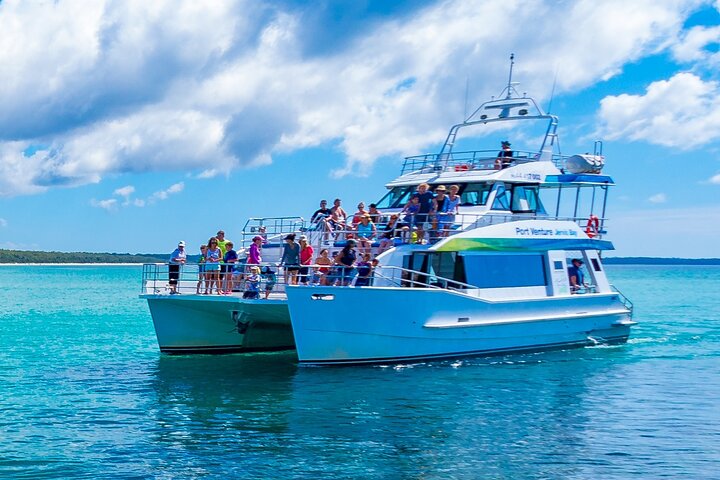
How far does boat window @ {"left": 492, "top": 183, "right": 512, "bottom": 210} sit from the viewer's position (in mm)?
21906

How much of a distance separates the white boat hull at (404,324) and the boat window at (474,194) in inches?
110

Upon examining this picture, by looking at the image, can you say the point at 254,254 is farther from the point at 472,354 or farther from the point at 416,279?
the point at 472,354

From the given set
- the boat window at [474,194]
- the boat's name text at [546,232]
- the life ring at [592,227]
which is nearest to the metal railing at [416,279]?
the boat's name text at [546,232]

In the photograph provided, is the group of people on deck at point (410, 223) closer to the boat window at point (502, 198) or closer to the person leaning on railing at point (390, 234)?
the person leaning on railing at point (390, 234)

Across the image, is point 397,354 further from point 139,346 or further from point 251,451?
point 139,346

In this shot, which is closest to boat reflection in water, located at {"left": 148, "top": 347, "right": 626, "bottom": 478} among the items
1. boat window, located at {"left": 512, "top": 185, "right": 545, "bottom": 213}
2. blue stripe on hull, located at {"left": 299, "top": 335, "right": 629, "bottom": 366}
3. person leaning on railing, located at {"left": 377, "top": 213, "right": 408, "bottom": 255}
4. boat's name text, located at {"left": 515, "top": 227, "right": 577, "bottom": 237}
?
blue stripe on hull, located at {"left": 299, "top": 335, "right": 629, "bottom": 366}

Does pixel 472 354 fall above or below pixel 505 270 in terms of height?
below

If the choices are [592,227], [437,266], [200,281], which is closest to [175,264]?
[200,281]

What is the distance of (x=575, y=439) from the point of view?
13.2 metres

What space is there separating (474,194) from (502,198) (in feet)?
2.33

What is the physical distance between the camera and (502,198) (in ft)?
72.5

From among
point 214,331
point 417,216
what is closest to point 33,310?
point 214,331

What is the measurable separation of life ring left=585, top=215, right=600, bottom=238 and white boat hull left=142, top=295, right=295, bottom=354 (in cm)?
874

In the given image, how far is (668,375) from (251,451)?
37.3ft
